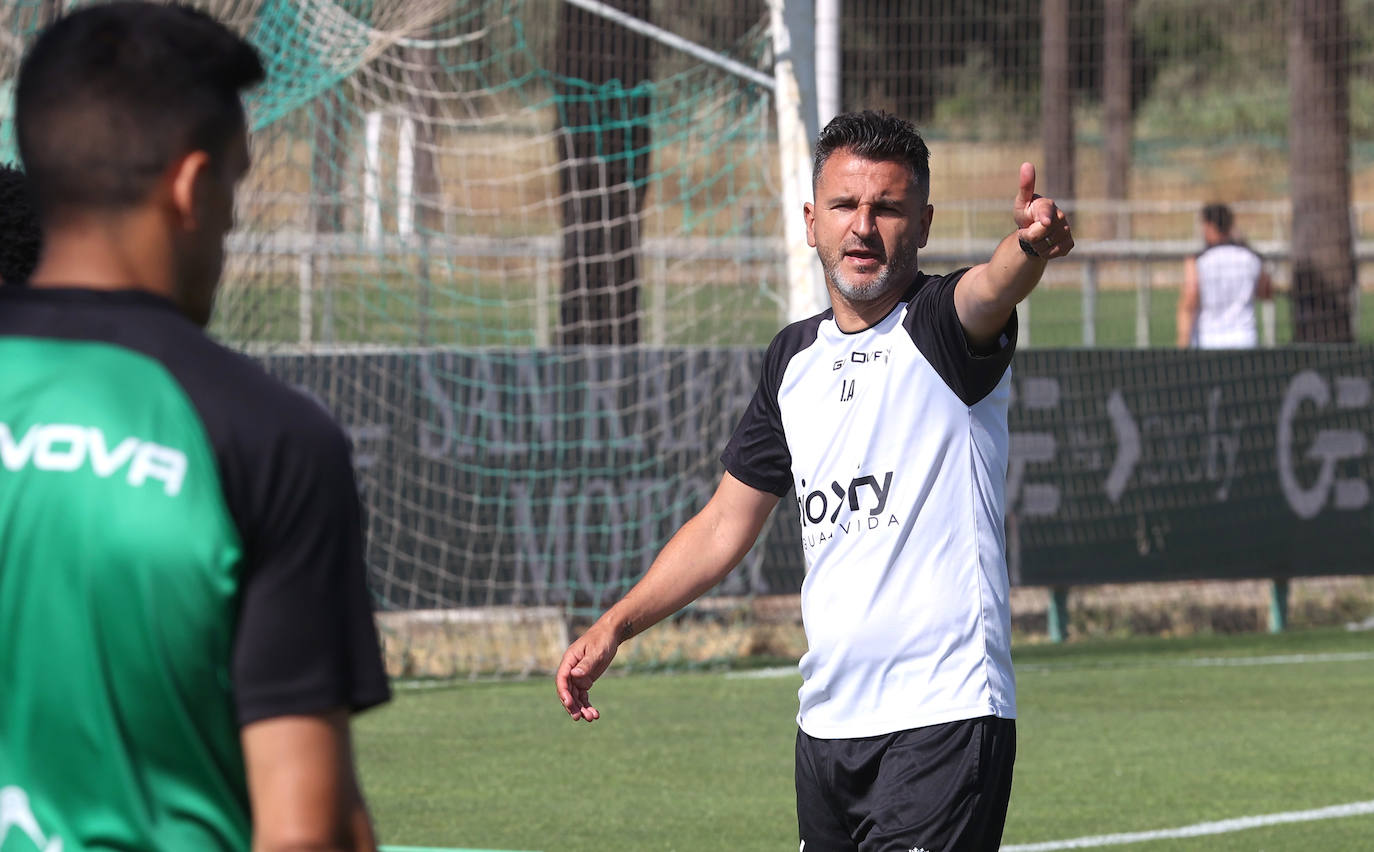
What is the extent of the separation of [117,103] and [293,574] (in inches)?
20.7

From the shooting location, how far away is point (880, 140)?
14.4 feet

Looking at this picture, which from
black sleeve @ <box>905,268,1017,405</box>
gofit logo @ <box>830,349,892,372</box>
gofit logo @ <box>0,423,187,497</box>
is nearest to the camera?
gofit logo @ <box>0,423,187,497</box>

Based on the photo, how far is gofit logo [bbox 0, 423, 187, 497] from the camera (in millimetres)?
2002

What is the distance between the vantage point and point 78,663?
80.1 inches

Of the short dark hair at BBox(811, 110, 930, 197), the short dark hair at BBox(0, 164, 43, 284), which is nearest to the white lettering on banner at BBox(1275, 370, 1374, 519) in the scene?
the short dark hair at BBox(811, 110, 930, 197)

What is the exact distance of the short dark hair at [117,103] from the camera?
6.84 feet

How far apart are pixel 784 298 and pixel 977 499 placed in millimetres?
7238

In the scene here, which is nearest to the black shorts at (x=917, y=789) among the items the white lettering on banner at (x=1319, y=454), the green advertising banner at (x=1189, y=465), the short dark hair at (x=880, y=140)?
the short dark hair at (x=880, y=140)

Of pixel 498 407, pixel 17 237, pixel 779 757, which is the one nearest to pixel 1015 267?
pixel 17 237

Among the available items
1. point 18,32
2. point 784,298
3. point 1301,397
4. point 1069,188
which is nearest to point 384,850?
point 784,298

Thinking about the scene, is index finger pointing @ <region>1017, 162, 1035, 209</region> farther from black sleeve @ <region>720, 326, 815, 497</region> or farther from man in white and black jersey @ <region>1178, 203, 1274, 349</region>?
man in white and black jersey @ <region>1178, 203, 1274, 349</region>

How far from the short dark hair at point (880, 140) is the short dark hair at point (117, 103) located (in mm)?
2445

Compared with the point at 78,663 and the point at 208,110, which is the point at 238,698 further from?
the point at 208,110

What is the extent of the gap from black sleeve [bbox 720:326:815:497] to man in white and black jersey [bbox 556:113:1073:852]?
0.34 ft
